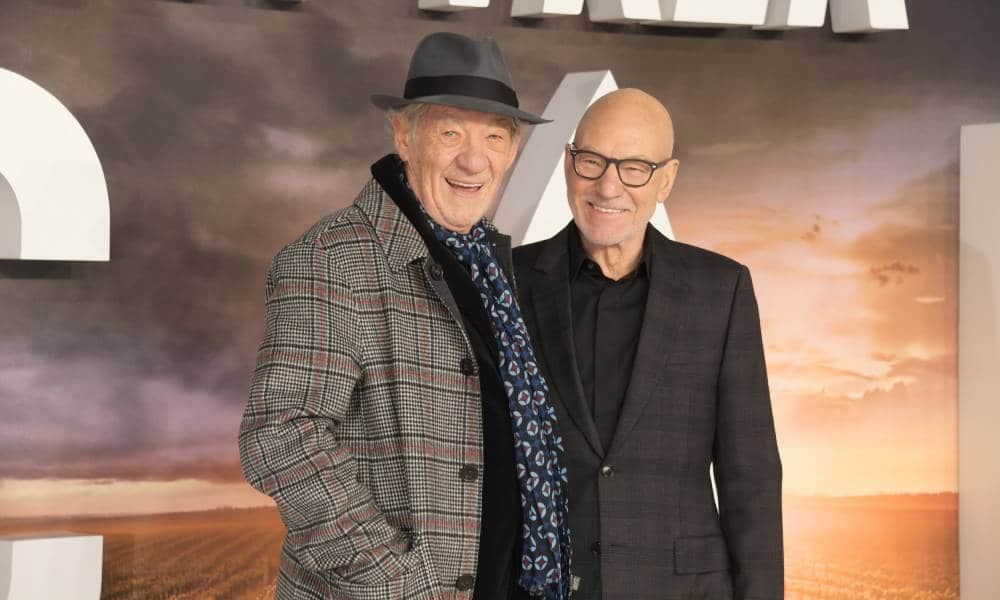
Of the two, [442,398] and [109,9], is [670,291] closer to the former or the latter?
[442,398]

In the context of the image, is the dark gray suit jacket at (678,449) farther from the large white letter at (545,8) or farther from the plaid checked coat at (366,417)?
the large white letter at (545,8)

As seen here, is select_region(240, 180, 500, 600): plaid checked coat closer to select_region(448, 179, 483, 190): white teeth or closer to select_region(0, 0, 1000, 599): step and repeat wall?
select_region(448, 179, 483, 190): white teeth

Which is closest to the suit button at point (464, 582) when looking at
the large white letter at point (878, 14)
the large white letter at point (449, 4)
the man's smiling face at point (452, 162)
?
the man's smiling face at point (452, 162)

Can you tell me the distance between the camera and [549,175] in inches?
151

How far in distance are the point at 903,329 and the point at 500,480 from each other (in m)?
3.18

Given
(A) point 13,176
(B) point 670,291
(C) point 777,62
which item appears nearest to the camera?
(B) point 670,291

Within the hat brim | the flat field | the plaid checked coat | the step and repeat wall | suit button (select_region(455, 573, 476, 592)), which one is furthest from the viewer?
the flat field

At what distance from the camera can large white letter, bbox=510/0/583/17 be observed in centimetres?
425

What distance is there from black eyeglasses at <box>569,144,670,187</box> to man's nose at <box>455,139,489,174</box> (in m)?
0.37

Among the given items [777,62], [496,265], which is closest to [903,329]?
[777,62]

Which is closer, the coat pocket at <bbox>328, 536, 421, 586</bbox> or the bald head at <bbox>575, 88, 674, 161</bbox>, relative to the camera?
the coat pocket at <bbox>328, 536, 421, 586</bbox>

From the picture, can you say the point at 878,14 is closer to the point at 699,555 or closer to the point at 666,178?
the point at 666,178

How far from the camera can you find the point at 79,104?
12.2 ft

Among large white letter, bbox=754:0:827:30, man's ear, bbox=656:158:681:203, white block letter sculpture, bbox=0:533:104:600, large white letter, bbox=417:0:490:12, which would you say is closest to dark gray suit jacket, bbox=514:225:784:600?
man's ear, bbox=656:158:681:203
